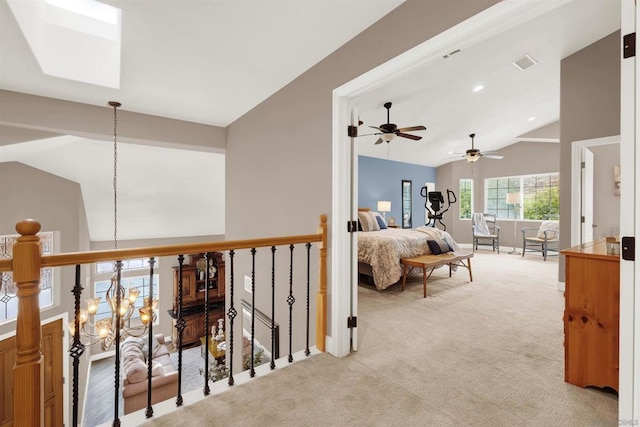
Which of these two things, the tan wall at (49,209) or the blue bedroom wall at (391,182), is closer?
the tan wall at (49,209)

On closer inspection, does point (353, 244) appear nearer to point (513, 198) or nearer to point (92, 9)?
point (92, 9)

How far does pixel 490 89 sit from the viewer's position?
4.84m

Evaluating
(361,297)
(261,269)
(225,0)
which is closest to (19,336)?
(225,0)

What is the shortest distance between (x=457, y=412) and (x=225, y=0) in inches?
112

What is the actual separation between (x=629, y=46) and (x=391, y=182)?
6.86 m

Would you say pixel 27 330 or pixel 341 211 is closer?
pixel 27 330

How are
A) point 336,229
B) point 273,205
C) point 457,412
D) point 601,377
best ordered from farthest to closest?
point 273,205 < point 336,229 < point 601,377 < point 457,412

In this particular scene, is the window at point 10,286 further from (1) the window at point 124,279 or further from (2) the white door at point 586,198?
(2) the white door at point 586,198

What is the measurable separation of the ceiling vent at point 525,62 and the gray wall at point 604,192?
143 centimetres

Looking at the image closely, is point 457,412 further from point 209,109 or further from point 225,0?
point 209,109

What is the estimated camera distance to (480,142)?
7.57 m

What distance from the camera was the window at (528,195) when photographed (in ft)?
24.5

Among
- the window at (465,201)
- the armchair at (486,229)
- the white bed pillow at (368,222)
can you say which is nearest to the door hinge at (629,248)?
the white bed pillow at (368,222)

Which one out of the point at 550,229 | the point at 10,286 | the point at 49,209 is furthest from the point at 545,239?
the point at 10,286
